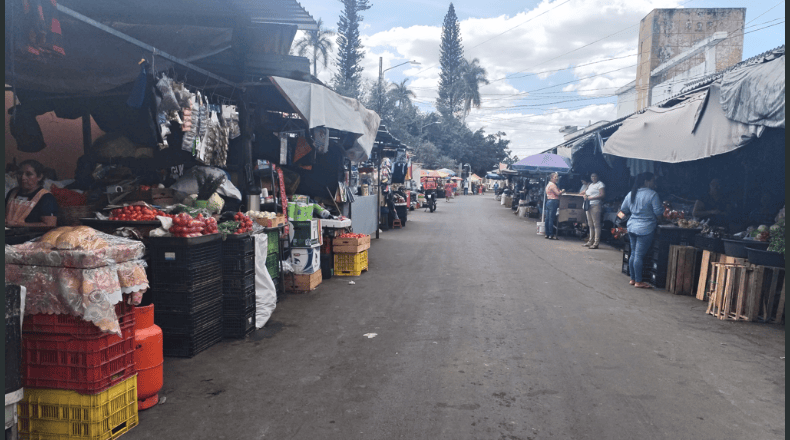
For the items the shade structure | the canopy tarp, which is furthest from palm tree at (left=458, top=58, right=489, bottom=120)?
the canopy tarp

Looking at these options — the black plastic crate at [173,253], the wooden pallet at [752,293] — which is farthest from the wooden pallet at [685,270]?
the black plastic crate at [173,253]

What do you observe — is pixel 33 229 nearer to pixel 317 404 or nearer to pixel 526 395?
pixel 317 404

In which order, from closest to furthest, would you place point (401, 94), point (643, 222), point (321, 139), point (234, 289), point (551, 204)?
point (234, 289), point (643, 222), point (321, 139), point (551, 204), point (401, 94)

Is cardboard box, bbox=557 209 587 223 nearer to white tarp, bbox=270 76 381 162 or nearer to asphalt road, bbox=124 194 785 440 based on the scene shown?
asphalt road, bbox=124 194 785 440

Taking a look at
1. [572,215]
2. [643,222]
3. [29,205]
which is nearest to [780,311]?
[643,222]

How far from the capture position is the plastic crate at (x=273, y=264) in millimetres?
7562

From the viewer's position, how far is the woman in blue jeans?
8.88m

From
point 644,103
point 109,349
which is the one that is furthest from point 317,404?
point 644,103

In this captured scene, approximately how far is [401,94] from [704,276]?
2329 inches

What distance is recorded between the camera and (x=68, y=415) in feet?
11.1

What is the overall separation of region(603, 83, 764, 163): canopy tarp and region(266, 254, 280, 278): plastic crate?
6701 mm

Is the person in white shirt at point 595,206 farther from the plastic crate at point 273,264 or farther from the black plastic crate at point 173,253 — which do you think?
the black plastic crate at point 173,253

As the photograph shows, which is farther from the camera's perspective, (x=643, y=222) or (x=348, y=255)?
(x=348, y=255)

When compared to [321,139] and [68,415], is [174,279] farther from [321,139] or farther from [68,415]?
[321,139]
